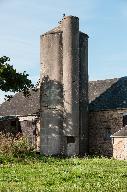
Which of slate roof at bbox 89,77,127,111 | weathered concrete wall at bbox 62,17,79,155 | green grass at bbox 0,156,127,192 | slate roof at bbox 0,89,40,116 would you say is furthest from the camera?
slate roof at bbox 0,89,40,116

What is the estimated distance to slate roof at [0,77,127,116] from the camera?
39.1 meters

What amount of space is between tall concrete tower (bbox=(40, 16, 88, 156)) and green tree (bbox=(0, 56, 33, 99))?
1.99m

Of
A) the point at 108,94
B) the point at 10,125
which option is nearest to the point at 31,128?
the point at 10,125

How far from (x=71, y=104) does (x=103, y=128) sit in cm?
441

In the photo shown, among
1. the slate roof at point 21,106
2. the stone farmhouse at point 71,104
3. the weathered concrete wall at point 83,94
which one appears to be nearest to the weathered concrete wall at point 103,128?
the stone farmhouse at point 71,104

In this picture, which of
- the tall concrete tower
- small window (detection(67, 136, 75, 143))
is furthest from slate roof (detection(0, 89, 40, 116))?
small window (detection(67, 136, 75, 143))

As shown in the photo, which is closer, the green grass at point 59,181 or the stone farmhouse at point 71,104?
the green grass at point 59,181

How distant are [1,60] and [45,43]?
196 inches

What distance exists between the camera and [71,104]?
1468 inches

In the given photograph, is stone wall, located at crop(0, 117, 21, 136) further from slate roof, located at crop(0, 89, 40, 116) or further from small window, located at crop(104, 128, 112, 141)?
small window, located at crop(104, 128, 112, 141)

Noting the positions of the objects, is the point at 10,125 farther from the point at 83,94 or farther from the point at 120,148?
the point at 120,148

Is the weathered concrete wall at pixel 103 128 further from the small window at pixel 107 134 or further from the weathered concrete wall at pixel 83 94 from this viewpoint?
the weathered concrete wall at pixel 83 94

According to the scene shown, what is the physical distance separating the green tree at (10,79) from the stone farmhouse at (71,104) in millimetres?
1960

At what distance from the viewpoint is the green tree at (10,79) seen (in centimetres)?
3697
